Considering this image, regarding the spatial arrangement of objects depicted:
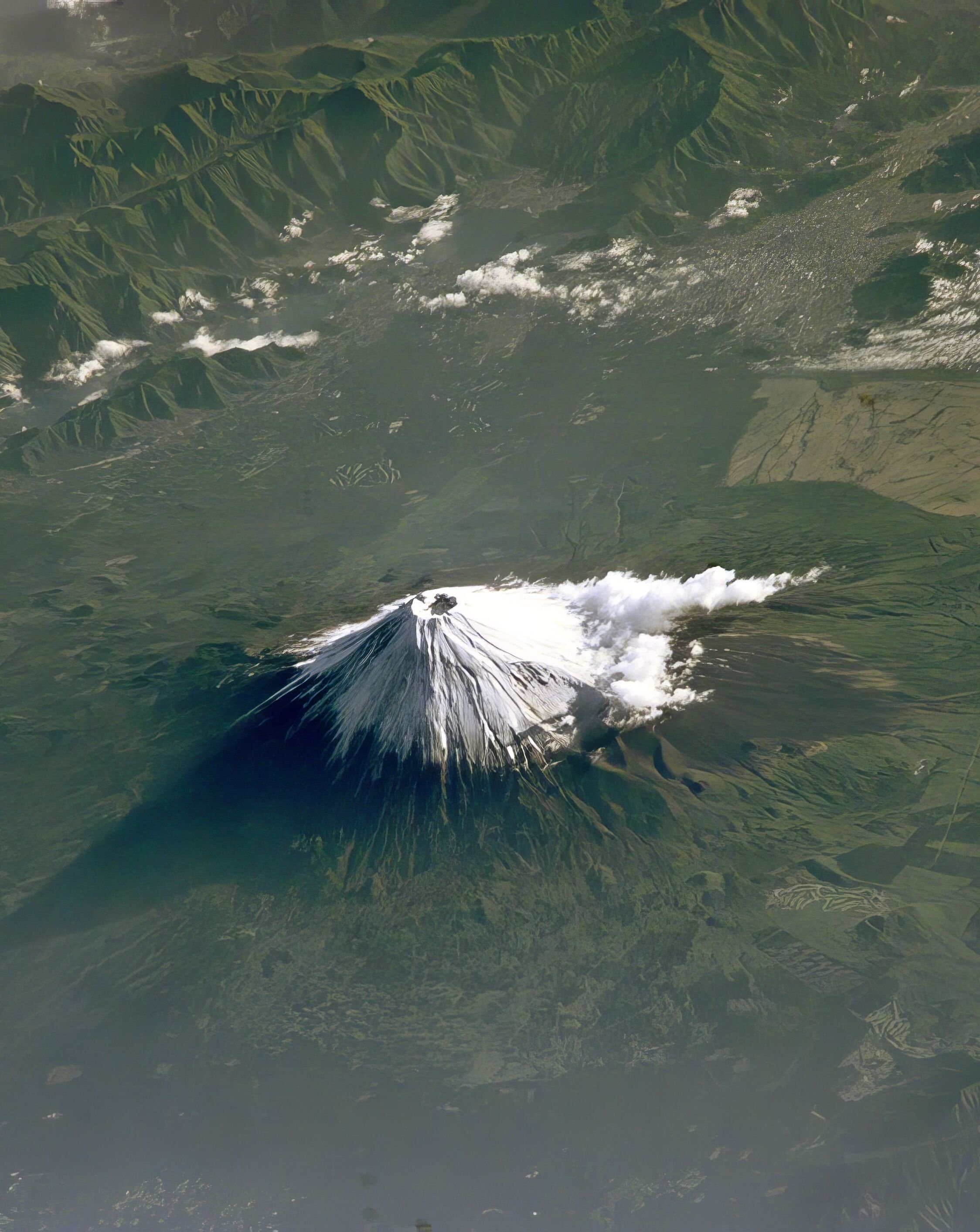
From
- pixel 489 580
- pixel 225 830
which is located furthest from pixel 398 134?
pixel 225 830

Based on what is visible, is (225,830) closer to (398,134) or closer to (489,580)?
(489,580)

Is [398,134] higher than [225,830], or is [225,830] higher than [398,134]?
[398,134]

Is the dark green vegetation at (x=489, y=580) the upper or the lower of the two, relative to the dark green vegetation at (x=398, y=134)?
lower

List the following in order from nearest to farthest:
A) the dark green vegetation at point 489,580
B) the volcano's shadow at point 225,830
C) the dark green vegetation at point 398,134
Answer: the dark green vegetation at point 489,580
the volcano's shadow at point 225,830
the dark green vegetation at point 398,134

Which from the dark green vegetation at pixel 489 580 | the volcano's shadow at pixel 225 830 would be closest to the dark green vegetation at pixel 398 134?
the dark green vegetation at pixel 489 580

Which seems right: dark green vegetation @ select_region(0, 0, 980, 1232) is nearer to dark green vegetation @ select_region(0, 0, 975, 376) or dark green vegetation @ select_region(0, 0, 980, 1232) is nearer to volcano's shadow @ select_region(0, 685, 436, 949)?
volcano's shadow @ select_region(0, 685, 436, 949)

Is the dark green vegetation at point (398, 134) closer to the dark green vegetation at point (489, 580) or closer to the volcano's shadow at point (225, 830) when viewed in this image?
the dark green vegetation at point (489, 580)
